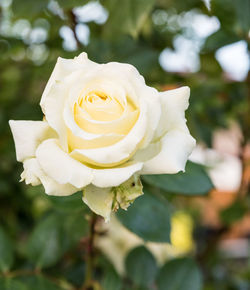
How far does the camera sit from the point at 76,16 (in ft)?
2.23

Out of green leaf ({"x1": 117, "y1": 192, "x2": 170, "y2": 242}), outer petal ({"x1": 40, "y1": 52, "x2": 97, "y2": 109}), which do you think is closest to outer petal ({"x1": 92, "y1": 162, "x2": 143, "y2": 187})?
outer petal ({"x1": 40, "y1": 52, "x2": 97, "y2": 109})

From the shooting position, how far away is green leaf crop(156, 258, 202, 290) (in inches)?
26.0

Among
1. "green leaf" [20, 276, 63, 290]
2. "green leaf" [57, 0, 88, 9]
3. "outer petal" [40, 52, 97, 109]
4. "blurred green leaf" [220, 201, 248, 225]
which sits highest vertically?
"green leaf" [57, 0, 88, 9]

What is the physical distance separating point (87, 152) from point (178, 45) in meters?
0.91

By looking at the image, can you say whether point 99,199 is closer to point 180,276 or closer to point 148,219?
point 148,219

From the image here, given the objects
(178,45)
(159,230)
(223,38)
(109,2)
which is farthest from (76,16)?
(178,45)

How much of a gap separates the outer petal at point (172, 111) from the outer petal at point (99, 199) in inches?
2.8

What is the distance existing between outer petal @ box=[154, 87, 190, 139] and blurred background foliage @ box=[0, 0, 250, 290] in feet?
0.41

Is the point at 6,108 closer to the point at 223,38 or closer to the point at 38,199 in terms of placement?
the point at 38,199

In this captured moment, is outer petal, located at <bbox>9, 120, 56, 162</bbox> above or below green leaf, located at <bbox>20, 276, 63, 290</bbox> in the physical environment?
above

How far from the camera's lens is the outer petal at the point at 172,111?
1.24 feet

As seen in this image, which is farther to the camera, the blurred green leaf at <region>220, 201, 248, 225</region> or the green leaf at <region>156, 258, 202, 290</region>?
the blurred green leaf at <region>220, 201, 248, 225</region>

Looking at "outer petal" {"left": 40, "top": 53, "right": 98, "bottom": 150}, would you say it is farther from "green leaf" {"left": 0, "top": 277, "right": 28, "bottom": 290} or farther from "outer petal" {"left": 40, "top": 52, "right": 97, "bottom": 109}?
"green leaf" {"left": 0, "top": 277, "right": 28, "bottom": 290}

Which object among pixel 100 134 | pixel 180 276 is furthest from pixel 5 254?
pixel 100 134
